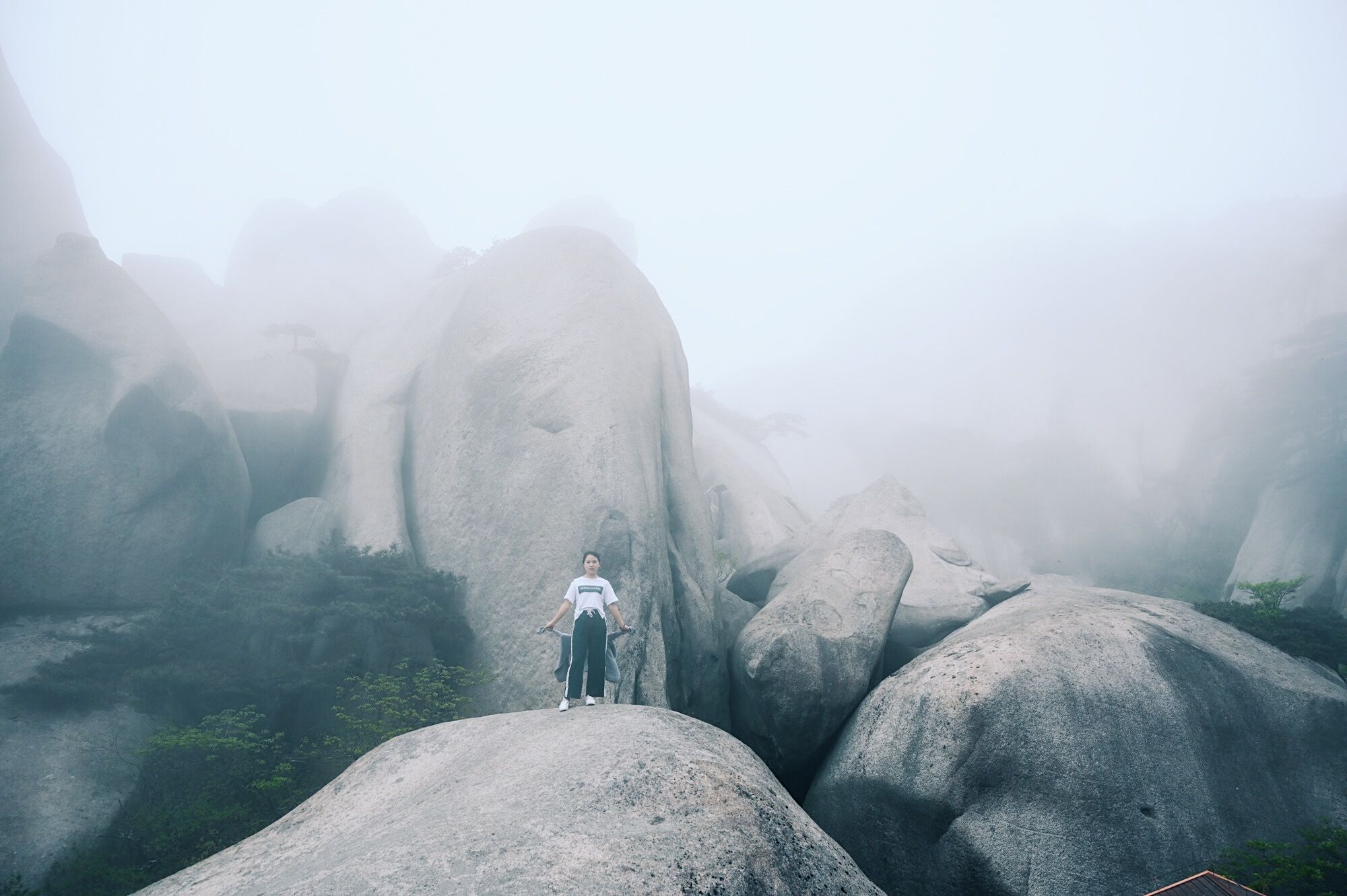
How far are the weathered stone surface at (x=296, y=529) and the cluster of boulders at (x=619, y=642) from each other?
8 cm

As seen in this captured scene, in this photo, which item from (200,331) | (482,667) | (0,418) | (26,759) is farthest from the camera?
(200,331)

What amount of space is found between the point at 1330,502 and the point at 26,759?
101 ft

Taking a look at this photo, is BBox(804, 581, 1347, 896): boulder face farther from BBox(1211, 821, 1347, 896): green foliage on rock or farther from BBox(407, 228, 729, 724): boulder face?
BBox(407, 228, 729, 724): boulder face

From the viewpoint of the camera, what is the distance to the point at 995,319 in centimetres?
5512

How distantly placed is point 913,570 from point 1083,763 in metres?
6.80

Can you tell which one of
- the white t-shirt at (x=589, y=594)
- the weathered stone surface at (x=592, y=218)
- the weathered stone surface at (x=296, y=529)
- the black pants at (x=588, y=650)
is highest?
the weathered stone surface at (x=592, y=218)

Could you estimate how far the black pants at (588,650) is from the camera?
22.9 ft

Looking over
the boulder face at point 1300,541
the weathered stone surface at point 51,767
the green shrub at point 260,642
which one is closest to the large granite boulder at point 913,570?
the green shrub at point 260,642

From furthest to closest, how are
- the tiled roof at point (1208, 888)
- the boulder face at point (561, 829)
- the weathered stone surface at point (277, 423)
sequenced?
1. the weathered stone surface at point (277, 423)
2. the boulder face at point (561, 829)
3. the tiled roof at point (1208, 888)

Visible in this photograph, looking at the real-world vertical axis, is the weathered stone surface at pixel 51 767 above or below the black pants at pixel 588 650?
below

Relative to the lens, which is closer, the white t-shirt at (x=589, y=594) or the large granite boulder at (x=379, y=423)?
the white t-shirt at (x=589, y=594)

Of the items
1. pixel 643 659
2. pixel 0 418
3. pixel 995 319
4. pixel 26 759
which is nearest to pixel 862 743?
pixel 643 659

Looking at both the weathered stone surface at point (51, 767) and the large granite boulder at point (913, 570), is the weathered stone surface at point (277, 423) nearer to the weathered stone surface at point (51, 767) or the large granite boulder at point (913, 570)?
the weathered stone surface at point (51, 767)

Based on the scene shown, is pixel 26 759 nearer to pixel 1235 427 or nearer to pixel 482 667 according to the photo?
pixel 482 667
